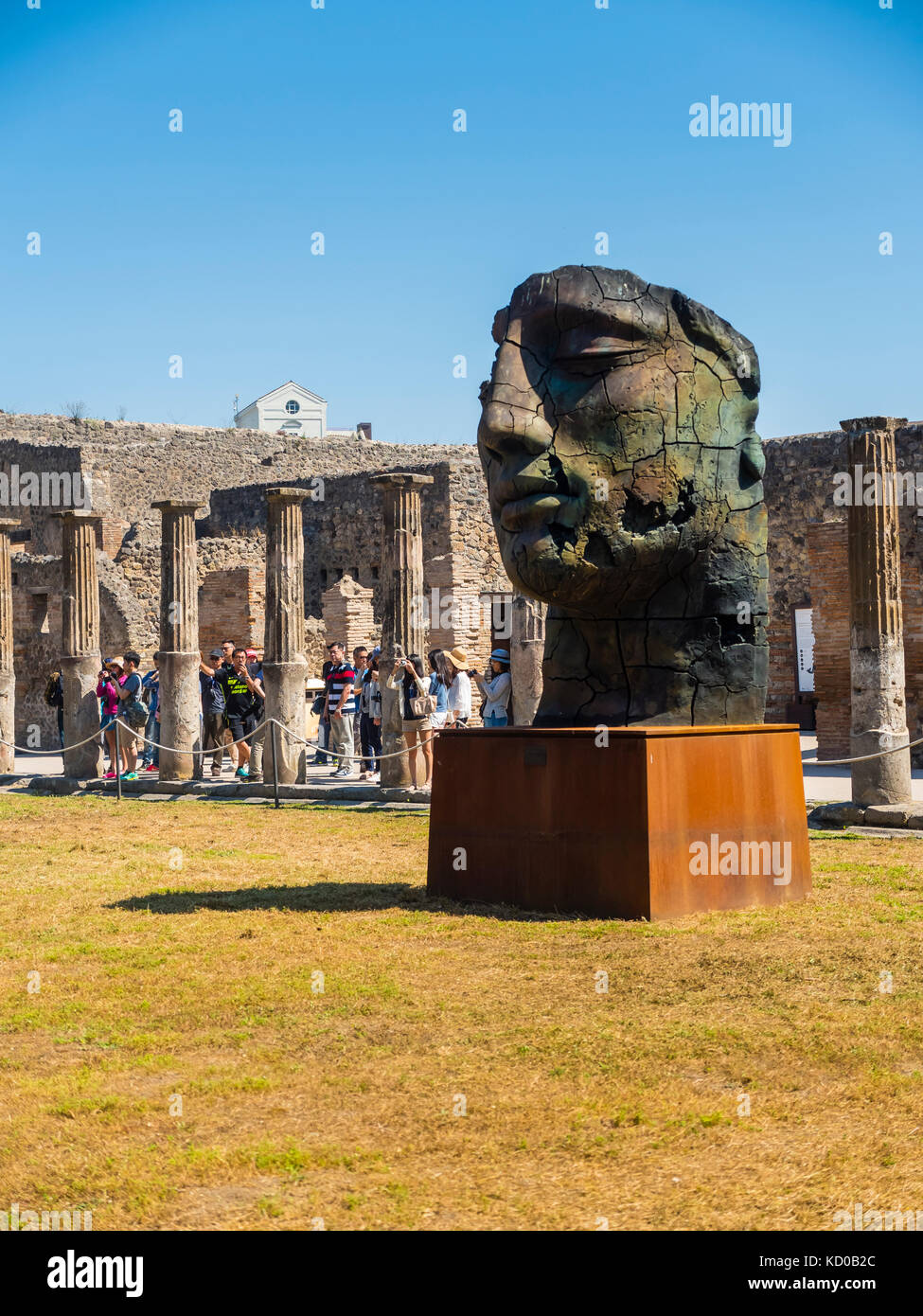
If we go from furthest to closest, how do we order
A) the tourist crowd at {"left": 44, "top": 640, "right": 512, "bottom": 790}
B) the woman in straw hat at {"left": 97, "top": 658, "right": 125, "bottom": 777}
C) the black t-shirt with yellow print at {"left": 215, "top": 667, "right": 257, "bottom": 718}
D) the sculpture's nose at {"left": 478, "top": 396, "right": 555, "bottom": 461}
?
the woman in straw hat at {"left": 97, "top": 658, "right": 125, "bottom": 777}
the black t-shirt with yellow print at {"left": 215, "top": 667, "right": 257, "bottom": 718}
the tourist crowd at {"left": 44, "top": 640, "right": 512, "bottom": 790}
the sculpture's nose at {"left": 478, "top": 396, "right": 555, "bottom": 461}

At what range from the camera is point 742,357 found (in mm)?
7543

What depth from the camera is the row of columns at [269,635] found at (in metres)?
14.9

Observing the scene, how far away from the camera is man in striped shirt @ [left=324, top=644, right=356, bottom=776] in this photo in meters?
17.0

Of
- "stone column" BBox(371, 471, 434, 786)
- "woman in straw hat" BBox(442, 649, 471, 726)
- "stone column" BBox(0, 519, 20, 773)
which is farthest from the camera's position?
"stone column" BBox(0, 519, 20, 773)

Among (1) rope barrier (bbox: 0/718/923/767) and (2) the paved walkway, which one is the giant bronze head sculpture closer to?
(1) rope barrier (bbox: 0/718/923/767)

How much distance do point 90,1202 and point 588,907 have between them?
3.75 m

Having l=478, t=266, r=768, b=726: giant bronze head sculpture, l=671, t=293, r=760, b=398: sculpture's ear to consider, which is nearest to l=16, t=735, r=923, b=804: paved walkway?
l=478, t=266, r=768, b=726: giant bronze head sculpture

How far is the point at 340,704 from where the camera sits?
1697 centimetres

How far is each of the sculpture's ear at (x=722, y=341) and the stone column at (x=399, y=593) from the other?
7.50m

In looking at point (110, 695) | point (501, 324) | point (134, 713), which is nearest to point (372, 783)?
point (134, 713)

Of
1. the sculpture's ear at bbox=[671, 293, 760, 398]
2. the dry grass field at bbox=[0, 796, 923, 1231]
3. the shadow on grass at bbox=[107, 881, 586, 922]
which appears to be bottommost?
the dry grass field at bbox=[0, 796, 923, 1231]

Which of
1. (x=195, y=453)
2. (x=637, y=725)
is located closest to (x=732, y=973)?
(x=637, y=725)

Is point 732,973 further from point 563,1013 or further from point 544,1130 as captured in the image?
point 544,1130

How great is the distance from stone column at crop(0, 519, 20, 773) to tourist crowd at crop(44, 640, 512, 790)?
1.99 ft
